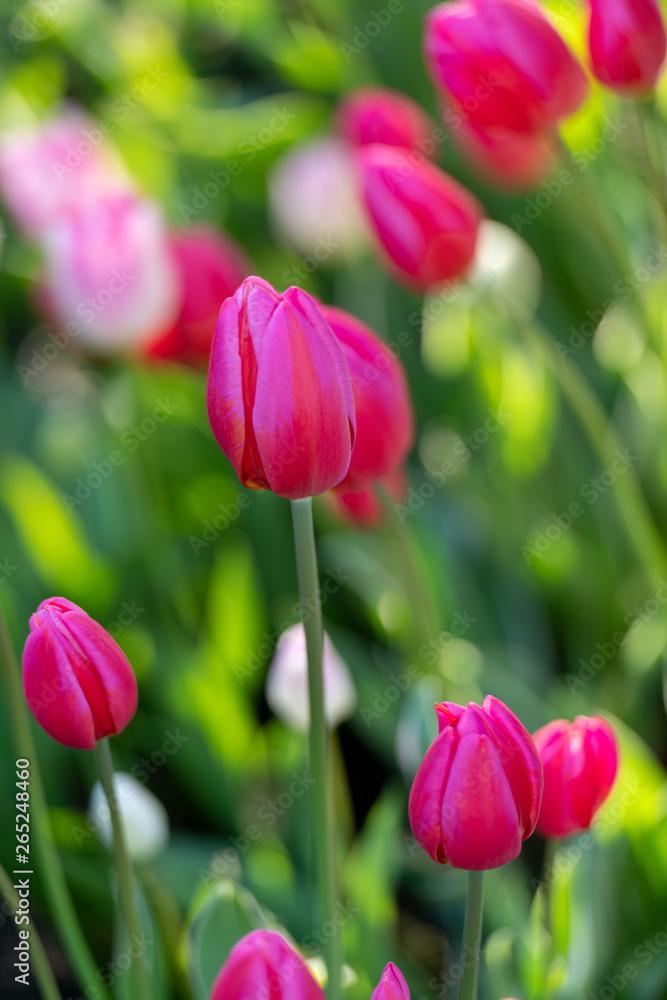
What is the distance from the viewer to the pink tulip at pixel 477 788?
1.02ft

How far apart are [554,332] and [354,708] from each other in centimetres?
44

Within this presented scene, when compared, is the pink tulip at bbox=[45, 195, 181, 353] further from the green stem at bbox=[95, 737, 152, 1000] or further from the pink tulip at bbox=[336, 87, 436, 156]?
the green stem at bbox=[95, 737, 152, 1000]

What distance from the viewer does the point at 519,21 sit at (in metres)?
0.53

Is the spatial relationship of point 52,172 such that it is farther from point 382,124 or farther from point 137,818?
point 137,818

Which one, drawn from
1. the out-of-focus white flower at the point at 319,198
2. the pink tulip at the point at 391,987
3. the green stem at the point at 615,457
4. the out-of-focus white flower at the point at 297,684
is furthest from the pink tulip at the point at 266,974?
the out-of-focus white flower at the point at 319,198

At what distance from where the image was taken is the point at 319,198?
100cm

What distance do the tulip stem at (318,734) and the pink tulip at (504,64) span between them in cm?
31

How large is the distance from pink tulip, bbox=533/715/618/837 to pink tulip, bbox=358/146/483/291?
0.30 metres

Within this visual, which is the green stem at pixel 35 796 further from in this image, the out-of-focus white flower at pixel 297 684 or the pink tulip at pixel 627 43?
the pink tulip at pixel 627 43

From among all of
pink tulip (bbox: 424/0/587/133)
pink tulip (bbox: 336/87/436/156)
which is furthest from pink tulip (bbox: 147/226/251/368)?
pink tulip (bbox: 424/0/587/133)

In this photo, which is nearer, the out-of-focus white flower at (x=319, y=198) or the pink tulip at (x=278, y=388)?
the pink tulip at (x=278, y=388)

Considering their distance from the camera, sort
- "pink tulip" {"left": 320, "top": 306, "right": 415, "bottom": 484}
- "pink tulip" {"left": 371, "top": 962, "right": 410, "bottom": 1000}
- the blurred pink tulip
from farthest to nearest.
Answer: the blurred pink tulip → "pink tulip" {"left": 320, "top": 306, "right": 415, "bottom": 484} → "pink tulip" {"left": 371, "top": 962, "right": 410, "bottom": 1000}

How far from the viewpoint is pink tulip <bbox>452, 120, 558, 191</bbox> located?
0.61 metres

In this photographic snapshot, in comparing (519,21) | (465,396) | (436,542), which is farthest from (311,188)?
(519,21)
